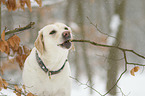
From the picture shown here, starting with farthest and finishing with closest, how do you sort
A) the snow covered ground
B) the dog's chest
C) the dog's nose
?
the snow covered ground < the dog's chest < the dog's nose

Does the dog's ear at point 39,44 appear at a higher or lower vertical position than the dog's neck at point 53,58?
higher

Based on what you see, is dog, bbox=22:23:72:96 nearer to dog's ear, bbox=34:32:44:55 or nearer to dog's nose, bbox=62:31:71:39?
dog's ear, bbox=34:32:44:55

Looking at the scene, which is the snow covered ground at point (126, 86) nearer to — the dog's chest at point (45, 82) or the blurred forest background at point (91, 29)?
the blurred forest background at point (91, 29)

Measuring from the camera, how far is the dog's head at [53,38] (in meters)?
2.20

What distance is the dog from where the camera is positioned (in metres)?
2.39

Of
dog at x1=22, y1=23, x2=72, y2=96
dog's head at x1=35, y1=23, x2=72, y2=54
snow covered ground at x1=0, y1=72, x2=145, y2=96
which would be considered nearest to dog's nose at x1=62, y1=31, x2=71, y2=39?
dog's head at x1=35, y1=23, x2=72, y2=54

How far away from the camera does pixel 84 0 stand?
10.4 meters

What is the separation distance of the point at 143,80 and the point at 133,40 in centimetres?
254

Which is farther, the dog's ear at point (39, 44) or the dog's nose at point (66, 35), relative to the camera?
the dog's ear at point (39, 44)

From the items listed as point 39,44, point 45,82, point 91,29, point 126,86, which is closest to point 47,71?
point 45,82

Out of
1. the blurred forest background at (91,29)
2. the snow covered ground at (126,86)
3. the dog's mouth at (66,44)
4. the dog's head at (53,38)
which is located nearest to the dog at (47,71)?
the dog's head at (53,38)

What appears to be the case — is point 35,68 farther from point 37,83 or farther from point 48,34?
point 48,34

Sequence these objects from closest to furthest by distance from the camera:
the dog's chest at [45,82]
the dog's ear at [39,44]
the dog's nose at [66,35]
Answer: the dog's nose at [66,35] < the dog's ear at [39,44] < the dog's chest at [45,82]

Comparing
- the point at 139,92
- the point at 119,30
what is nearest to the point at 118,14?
the point at 119,30
